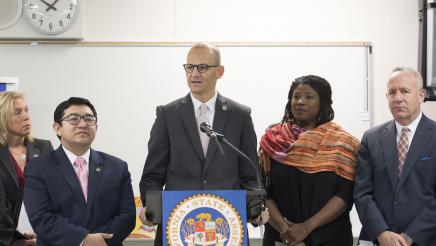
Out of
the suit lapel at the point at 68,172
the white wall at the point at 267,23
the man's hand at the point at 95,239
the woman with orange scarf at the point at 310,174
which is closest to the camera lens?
the man's hand at the point at 95,239

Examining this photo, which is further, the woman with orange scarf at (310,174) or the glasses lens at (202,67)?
A: the woman with orange scarf at (310,174)

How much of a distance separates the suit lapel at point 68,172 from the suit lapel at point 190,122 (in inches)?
23.1

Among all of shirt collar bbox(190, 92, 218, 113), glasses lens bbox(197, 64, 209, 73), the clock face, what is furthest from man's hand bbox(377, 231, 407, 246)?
the clock face

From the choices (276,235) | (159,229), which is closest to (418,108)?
(276,235)

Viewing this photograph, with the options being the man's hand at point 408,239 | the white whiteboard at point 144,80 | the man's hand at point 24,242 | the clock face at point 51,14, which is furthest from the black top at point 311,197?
the clock face at point 51,14

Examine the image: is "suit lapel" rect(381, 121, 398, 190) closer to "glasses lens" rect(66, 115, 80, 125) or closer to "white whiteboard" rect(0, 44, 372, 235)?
"glasses lens" rect(66, 115, 80, 125)

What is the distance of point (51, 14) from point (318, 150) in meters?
2.84

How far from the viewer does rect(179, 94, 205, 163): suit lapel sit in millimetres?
2785

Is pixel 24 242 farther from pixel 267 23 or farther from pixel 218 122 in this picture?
pixel 267 23

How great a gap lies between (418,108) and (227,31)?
7.86 feet

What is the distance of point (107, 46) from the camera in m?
5.05

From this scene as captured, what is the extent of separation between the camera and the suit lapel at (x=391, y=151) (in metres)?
2.97

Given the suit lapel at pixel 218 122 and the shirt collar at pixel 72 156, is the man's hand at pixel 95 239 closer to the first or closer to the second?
the shirt collar at pixel 72 156

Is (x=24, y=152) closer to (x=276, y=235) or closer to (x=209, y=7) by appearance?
(x=276, y=235)
